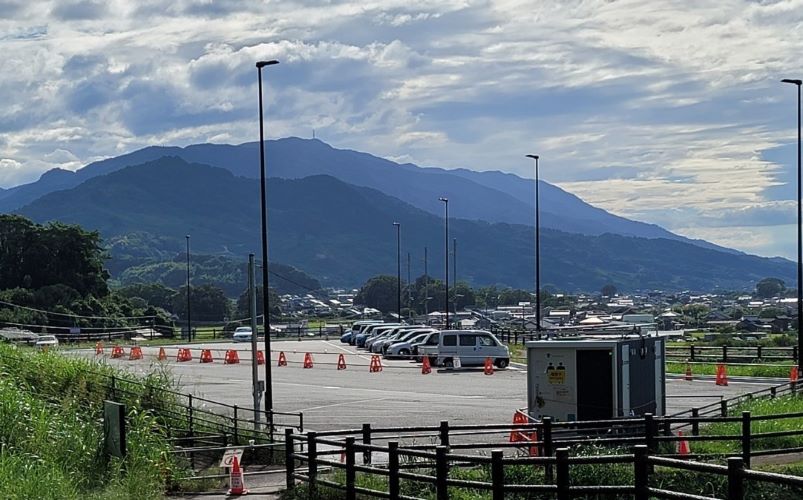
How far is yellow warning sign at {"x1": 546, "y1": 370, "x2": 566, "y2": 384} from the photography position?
23.0 m

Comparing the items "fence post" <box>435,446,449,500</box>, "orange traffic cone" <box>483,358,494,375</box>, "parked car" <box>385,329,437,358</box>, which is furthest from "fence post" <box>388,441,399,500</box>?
"parked car" <box>385,329,437,358</box>

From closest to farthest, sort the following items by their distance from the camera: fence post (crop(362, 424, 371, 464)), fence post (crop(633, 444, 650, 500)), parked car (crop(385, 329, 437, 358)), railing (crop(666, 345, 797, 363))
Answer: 1. fence post (crop(633, 444, 650, 500))
2. fence post (crop(362, 424, 371, 464))
3. railing (crop(666, 345, 797, 363))
4. parked car (crop(385, 329, 437, 358))

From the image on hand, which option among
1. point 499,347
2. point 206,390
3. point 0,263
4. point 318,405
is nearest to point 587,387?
point 318,405

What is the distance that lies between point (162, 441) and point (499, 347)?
94.8 feet

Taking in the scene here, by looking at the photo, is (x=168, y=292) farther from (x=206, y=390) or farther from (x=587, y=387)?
(x=587, y=387)

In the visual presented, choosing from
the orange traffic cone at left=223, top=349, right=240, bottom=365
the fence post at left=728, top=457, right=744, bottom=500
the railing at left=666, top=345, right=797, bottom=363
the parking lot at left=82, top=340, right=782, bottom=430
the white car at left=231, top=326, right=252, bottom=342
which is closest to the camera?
the fence post at left=728, top=457, right=744, bottom=500

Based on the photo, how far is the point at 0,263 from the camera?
294ft

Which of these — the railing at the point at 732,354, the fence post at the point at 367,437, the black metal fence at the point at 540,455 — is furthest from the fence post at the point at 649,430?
the railing at the point at 732,354

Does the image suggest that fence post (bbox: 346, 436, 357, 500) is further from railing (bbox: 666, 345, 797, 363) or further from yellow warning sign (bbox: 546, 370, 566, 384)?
railing (bbox: 666, 345, 797, 363)

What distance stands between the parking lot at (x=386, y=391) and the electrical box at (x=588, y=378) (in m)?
5.14

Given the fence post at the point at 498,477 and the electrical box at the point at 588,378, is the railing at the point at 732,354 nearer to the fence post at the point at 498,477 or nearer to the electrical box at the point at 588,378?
the electrical box at the point at 588,378

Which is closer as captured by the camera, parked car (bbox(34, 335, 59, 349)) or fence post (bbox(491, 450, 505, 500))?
fence post (bbox(491, 450, 505, 500))

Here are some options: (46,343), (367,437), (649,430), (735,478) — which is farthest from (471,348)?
(735,478)

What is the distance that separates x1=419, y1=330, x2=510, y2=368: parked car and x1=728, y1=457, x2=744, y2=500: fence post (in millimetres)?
37847
